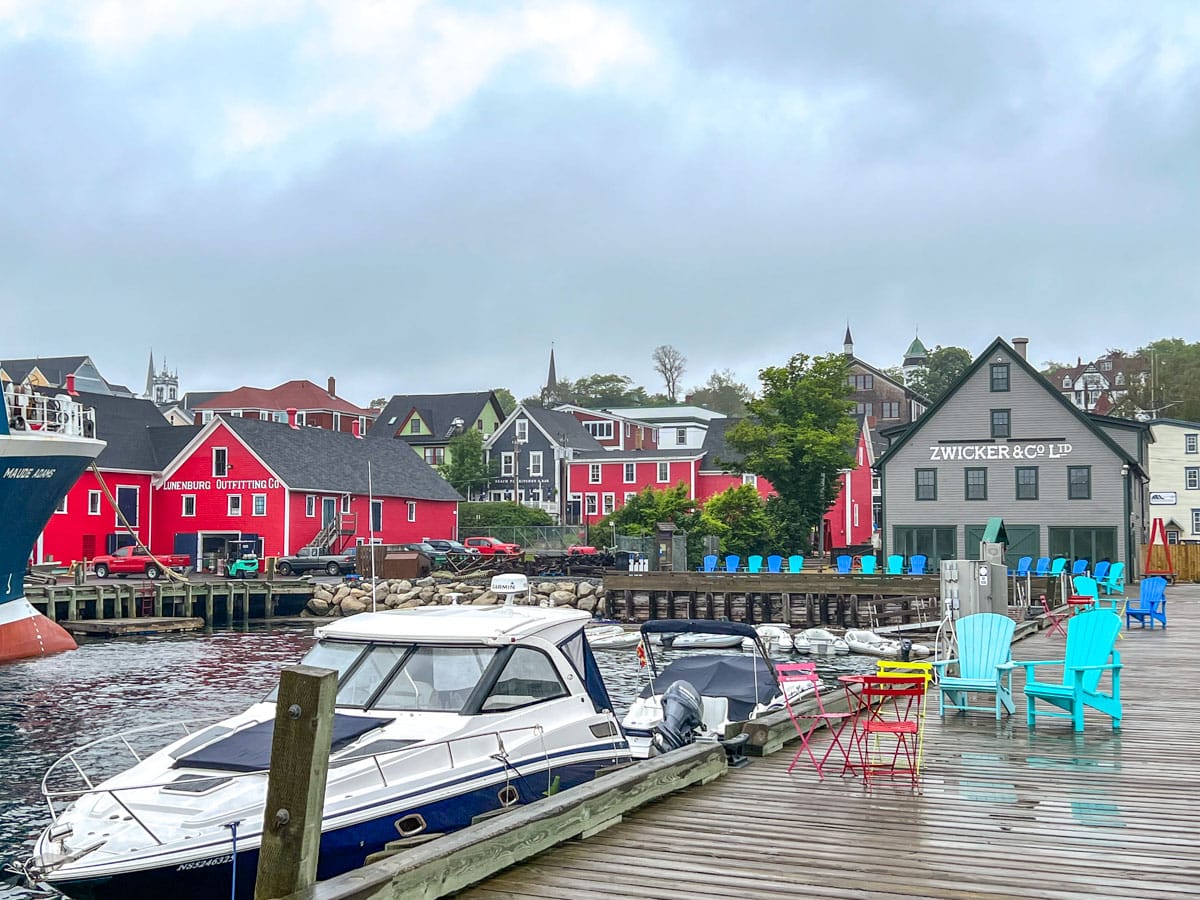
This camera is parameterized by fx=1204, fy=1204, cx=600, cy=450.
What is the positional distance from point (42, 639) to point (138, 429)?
31.3m

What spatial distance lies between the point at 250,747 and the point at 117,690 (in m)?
17.9

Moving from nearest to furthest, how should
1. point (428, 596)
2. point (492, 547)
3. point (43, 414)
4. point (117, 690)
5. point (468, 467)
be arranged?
point (117, 690), point (43, 414), point (428, 596), point (492, 547), point (468, 467)

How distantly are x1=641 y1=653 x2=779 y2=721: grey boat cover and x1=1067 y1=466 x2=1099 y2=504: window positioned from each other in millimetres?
32565

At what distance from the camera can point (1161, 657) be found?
18.9 meters

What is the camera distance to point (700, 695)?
51.6ft

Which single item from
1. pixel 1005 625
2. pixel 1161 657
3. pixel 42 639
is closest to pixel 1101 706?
pixel 1005 625

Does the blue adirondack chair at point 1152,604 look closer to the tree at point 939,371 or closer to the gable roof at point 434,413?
the gable roof at point 434,413

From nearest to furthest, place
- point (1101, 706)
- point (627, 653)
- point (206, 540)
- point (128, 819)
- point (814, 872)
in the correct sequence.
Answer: point (814, 872) < point (128, 819) < point (1101, 706) < point (627, 653) < point (206, 540)

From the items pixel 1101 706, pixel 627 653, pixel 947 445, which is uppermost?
pixel 947 445

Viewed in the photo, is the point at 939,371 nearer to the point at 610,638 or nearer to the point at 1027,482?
the point at 1027,482

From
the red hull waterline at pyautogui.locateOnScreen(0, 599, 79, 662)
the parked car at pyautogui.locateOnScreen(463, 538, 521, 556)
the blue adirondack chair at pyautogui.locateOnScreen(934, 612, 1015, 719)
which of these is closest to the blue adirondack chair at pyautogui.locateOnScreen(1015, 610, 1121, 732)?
the blue adirondack chair at pyautogui.locateOnScreen(934, 612, 1015, 719)

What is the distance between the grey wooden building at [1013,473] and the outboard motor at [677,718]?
3430cm

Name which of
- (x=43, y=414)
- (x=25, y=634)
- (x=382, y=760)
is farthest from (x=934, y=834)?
(x=43, y=414)

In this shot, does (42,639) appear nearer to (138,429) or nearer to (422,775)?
(422,775)
